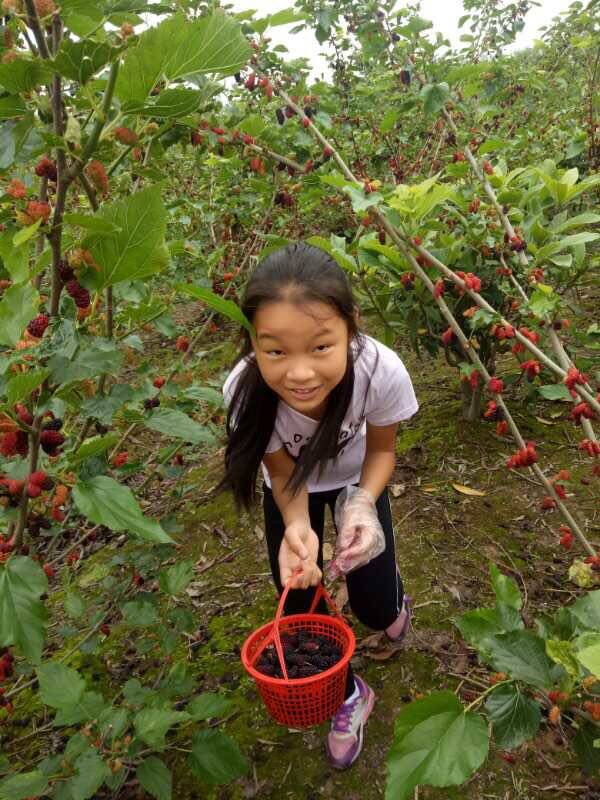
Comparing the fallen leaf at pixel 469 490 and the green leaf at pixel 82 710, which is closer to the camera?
the green leaf at pixel 82 710

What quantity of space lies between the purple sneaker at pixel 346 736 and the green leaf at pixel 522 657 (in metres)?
0.87

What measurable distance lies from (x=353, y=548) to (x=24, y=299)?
103cm

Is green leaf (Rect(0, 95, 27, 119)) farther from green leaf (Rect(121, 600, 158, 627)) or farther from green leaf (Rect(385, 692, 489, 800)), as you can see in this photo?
green leaf (Rect(121, 600, 158, 627))

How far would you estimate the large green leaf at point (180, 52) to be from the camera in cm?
80

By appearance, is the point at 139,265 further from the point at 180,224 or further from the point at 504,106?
the point at 504,106

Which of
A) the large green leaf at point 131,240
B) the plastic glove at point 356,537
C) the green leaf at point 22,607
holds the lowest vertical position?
the plastic glove at point 356,537

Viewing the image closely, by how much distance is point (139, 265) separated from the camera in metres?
0.90

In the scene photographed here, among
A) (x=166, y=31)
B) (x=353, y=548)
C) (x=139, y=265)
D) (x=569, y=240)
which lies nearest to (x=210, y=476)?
(x=353, y=548)

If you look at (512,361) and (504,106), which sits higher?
(504,106)

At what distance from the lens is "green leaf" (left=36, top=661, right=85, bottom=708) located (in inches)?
51.5

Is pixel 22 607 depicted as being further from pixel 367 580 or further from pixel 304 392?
pixel 367 580

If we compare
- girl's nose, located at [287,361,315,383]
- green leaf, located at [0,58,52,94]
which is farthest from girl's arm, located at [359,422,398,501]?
green leaf, located at [0,58,52,94]

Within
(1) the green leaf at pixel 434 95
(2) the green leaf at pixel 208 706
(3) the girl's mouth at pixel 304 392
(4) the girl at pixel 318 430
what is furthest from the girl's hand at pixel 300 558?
(1) the green leaf at pixel 434 95

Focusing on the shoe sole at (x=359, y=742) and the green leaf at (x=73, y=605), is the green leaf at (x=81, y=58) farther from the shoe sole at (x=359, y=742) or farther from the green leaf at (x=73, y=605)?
the shoe sole at (x=359, y=742)
